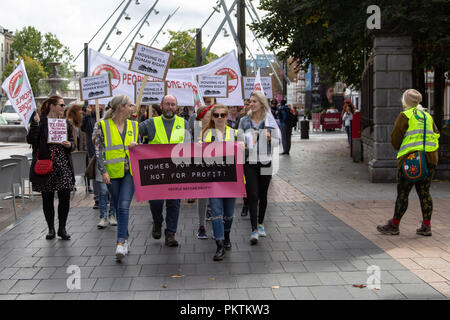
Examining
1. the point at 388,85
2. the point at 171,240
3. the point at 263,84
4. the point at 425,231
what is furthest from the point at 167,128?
the point at 263,84

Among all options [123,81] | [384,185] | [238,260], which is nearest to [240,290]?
[238,260]

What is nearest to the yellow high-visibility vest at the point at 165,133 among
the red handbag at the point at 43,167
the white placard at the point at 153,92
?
the red handbag at the point at 43,167

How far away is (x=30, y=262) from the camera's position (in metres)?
6.23

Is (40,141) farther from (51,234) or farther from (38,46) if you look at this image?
(38,46)

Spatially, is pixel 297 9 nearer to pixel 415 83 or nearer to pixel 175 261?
pixel 415 83

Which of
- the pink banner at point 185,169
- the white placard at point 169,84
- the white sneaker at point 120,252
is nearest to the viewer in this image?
the white sneaker at point 120,252

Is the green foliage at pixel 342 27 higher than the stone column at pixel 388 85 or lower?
higher

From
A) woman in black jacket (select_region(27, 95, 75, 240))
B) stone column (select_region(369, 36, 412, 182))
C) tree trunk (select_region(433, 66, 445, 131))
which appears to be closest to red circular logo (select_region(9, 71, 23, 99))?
woman in black jacket (select_region(27, 95, 75, 240))

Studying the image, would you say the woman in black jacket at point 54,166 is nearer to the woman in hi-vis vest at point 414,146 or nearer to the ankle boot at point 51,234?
the ankle boot at point 51,234

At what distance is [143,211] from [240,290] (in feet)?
15.1

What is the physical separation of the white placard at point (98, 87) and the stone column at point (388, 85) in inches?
234

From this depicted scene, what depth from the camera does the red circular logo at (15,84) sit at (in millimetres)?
7983

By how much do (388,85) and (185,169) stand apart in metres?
7.69

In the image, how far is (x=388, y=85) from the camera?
1289 cm
